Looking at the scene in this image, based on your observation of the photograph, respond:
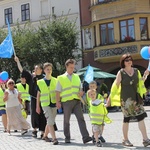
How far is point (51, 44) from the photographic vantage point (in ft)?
94.0

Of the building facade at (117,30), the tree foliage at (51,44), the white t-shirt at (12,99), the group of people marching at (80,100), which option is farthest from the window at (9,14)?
the group of people marching at (80,100)

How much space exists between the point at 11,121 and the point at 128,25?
57.5 ft

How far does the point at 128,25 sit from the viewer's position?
1088 inches

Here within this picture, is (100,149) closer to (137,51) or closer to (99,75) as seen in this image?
(99,75)

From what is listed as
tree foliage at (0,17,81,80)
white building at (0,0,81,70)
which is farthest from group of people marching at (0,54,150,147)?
white building at (0,0,81,70)

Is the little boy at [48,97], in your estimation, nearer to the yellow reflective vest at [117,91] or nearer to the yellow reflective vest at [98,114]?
the yellow reflective vest at [98,114]

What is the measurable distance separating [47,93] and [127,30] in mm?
19032

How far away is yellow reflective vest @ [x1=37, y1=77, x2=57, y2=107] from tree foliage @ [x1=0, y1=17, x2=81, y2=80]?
17758 mm

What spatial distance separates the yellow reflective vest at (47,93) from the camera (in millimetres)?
9445

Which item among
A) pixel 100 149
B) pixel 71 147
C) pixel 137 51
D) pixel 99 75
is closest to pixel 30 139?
pixel 71 147

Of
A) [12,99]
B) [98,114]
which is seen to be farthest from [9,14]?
[98,114]

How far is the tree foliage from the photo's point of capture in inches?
1120

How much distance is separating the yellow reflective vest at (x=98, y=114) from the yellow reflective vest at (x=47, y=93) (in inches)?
43.9

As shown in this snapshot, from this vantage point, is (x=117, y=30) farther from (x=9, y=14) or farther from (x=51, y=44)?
(x=9, y=14)
